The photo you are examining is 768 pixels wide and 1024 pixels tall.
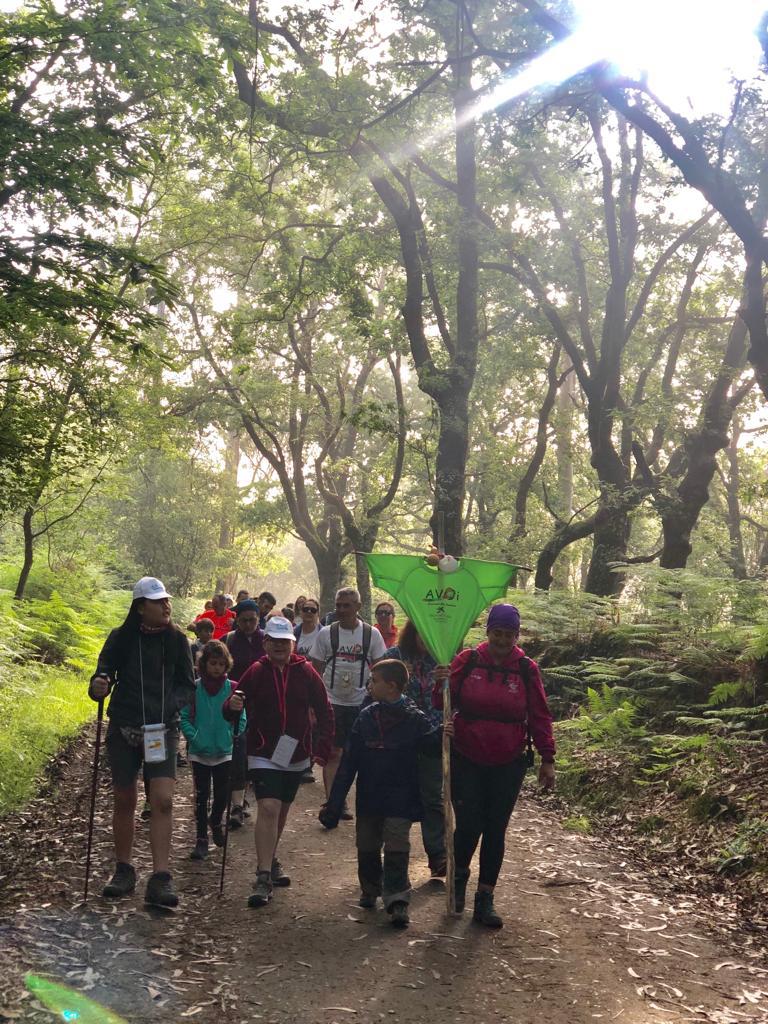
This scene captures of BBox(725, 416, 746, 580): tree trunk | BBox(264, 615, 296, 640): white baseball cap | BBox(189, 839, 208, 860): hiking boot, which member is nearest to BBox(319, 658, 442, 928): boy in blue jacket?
BBox(264, 615, 296, 640): white baseball cap

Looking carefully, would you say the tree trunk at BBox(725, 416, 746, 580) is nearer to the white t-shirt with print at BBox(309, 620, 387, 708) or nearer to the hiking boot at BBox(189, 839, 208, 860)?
the white t-shirt with print at BBox(309, 620, 387, 708)

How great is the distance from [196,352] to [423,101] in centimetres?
1271

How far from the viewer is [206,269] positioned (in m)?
30.3

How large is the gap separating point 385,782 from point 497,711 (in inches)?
35.5

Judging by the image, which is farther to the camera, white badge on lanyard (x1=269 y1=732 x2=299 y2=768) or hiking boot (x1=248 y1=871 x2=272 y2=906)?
white badge on lanyard (x1=269 y1=732 x2=299 y2=768)

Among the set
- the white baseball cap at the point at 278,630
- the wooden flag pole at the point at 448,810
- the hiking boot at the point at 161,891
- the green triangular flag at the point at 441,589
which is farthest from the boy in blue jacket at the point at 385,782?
the hiking boot at the point at 161,891

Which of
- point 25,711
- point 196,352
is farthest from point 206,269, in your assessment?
point 25,711

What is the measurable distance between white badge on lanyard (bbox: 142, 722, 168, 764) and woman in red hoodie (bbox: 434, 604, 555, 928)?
1970 millimetres

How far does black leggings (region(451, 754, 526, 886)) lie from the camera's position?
6.34m

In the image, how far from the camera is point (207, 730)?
7941mm

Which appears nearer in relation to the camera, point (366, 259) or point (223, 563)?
point (366, 259)

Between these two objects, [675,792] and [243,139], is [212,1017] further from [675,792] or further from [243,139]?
[243,139]

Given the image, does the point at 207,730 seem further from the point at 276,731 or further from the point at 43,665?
the point at 43,665

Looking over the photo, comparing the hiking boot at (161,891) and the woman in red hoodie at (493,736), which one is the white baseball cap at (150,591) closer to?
the hiking boot at (161,891)
